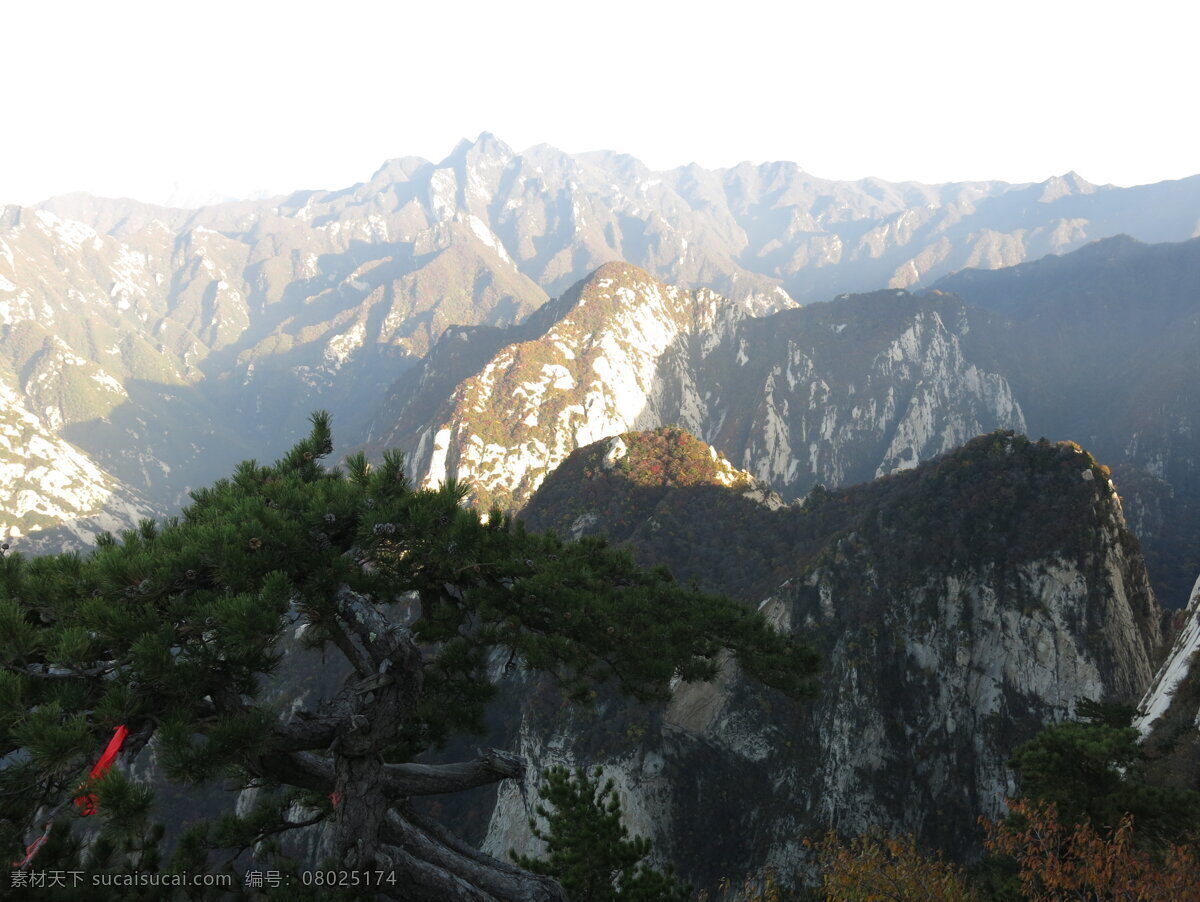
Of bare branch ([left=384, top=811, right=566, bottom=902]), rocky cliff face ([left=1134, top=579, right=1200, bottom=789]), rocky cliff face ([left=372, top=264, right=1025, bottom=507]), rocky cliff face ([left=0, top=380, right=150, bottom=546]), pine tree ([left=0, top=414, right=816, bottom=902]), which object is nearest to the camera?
pine tree ([left=0, top=414, right=816, bottom=902])

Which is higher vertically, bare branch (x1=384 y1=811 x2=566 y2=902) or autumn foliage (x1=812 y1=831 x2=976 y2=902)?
bare branch (x1=384 y1=811 x2=566 y2=902)

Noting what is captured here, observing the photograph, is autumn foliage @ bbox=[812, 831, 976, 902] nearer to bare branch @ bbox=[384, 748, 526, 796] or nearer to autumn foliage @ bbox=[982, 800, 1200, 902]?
autumn foliage @ bbox=[982, 800, 1200, 902]

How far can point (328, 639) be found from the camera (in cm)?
966

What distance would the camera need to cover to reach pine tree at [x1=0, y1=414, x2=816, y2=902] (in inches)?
241

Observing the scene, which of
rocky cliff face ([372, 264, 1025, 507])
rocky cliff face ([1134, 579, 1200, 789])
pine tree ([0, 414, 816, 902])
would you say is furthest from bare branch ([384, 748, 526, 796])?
rocky cliff face ([372, 264, 1025, 507])

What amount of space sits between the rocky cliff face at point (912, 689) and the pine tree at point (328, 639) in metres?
31.2

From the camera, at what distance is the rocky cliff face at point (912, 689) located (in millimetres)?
35625

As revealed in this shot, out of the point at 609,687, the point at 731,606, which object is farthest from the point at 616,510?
the point at 731,606

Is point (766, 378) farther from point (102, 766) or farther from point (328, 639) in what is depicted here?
point (102, 766)

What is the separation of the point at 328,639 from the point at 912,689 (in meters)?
40.3

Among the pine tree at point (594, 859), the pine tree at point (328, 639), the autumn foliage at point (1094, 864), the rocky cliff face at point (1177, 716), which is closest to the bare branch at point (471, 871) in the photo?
the pine tree at point (328, 639)

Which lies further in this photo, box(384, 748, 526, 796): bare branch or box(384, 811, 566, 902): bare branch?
box(384, 748, 526, 796): bare branch

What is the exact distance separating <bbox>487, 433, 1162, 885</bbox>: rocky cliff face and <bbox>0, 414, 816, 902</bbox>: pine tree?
102 feet

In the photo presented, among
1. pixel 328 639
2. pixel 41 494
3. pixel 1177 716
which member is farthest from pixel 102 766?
pixel 41 494
